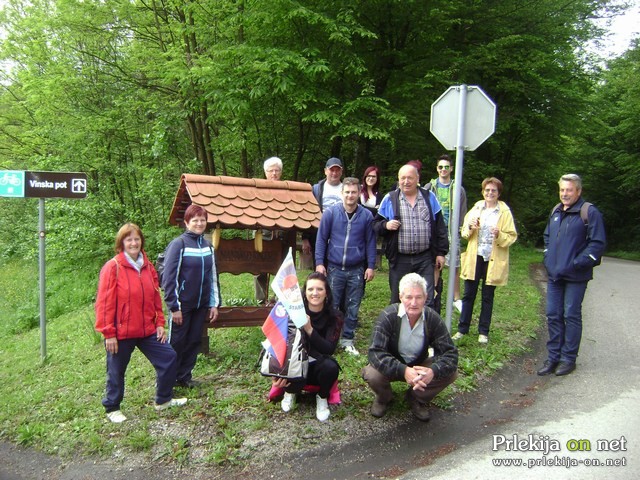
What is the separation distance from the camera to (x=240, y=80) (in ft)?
28.3

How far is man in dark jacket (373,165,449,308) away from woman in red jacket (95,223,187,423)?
2.40 metres

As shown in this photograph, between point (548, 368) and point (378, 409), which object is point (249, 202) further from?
point (548, 368)

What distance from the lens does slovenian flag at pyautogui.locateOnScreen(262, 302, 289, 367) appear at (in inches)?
146

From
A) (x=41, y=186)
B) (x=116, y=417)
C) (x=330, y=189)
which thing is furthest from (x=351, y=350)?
(x=41, y=186)

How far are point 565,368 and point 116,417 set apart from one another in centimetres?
437

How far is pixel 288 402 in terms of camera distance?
3969mm

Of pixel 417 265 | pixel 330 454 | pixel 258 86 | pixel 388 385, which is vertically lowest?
pixel 330 454

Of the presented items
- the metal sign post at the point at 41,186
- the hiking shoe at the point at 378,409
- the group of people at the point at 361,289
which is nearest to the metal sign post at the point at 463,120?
the group of people at the point at 361,289

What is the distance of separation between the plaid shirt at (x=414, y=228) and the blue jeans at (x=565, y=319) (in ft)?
4.72

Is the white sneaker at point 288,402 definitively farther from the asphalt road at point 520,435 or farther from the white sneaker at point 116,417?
the white sneaker at point 116,417

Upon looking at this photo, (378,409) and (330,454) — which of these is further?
(378,409)

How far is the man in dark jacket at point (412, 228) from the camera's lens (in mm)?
4953

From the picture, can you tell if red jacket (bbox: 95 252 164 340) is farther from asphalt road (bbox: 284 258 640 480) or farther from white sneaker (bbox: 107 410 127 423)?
asphalt road (bbox: 284 258 640 480)

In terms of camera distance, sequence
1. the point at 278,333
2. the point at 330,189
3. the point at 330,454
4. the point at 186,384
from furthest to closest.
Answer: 1. the point at 330,189
2. the point at 186,384
3. the point at 278,333
4. the point at 330,454
